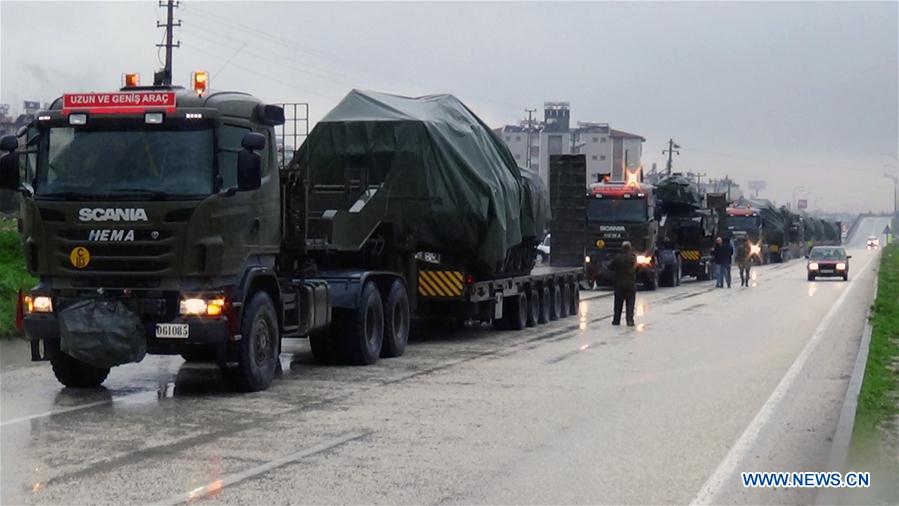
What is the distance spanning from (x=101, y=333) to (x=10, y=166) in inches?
80.2

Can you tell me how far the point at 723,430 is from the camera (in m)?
11.7

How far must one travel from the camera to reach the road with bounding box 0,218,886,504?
8.90 meters

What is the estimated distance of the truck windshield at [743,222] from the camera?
69688 mm

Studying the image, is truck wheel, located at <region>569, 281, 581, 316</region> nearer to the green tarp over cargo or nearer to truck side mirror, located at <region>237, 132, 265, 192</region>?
the green tarp over cargo

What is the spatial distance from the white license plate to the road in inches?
27.6

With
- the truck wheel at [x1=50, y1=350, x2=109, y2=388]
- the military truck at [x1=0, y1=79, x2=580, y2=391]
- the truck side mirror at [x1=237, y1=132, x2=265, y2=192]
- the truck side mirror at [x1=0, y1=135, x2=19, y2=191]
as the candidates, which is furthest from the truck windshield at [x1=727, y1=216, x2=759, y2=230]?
the truck side mirror at [x1=0, y1=135, x2=19, y2=191]

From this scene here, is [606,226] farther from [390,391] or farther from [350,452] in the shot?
[350,452]

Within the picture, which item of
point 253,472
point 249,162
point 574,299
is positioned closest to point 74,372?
point 249,162

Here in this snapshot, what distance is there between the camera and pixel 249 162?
512 inches

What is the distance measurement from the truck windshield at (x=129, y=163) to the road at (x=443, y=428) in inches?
85.7

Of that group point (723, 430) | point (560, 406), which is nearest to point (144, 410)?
point (560, 406)

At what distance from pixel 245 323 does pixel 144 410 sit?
→ 159 cm

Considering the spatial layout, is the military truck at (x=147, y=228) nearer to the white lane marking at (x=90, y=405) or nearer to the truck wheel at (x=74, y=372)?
the truck wheel at (x=74, y=372)
